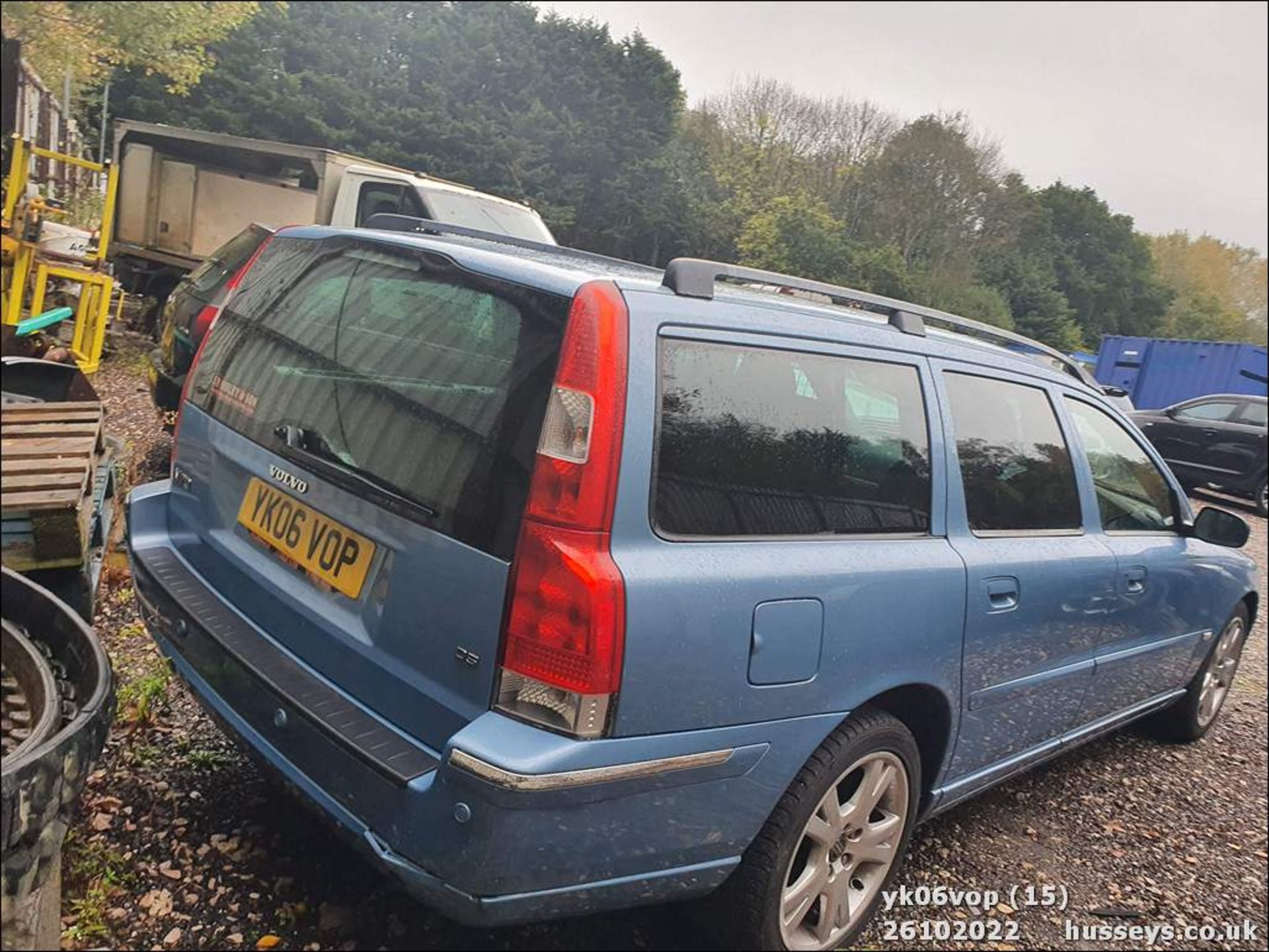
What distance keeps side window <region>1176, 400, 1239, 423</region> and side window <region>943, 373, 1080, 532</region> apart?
37.6ft

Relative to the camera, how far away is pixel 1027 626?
2711 mm

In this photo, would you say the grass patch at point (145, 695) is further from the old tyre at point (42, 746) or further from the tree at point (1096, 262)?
the tree at point (1096, 262)

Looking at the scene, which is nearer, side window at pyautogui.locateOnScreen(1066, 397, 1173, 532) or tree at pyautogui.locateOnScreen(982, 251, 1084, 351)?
side window at pyautogui.locateOnScreen(1066, 397, 1173, 532)

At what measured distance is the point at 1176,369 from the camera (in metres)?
20.2

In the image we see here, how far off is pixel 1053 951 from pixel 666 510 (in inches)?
77.8

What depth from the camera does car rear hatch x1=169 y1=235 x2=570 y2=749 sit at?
1.77 meters

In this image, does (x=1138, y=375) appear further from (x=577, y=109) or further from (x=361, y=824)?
(x=361, y=824)

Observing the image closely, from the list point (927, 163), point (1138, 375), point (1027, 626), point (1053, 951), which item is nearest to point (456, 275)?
point (1027, 626)

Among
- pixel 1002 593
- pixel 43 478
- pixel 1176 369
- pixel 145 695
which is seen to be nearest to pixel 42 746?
pixel 43 478

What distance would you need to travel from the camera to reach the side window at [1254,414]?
39.7 ft

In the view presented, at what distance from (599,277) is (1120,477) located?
2449 millimetres

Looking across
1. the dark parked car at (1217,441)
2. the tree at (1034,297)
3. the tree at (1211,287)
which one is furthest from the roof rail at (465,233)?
the tree at (1211,287)

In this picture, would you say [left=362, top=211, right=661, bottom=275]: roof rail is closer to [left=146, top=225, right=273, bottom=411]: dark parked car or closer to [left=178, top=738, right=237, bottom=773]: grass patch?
[left=178, top=738, right=237, bottom=773]: grass patch

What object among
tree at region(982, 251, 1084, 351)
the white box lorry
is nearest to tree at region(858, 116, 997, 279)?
tree at region(982, 251, 1084, 351)
